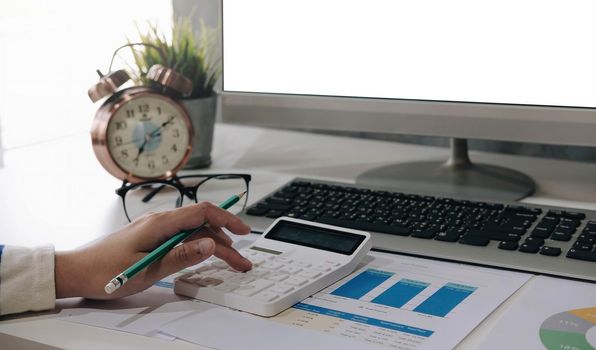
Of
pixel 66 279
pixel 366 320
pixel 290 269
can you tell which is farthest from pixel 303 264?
pixel 66 279

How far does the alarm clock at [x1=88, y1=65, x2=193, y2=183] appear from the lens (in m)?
1.07

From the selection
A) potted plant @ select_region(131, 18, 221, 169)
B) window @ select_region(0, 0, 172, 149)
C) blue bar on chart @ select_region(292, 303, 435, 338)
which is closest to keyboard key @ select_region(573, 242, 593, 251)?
blue bar on chart @ select_region(292, 303, 435, 338)

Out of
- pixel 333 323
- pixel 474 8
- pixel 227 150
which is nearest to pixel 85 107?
pixel 227 150

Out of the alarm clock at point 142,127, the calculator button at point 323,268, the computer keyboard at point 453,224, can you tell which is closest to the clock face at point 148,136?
the alarm clock at point 142,127

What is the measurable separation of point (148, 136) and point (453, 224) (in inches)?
17.6

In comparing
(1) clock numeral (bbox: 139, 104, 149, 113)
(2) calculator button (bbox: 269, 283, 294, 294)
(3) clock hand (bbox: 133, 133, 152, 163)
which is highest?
(1) clock numeral (bbox: 139, 104, 149, 113)

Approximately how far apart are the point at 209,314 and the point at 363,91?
0.43 m

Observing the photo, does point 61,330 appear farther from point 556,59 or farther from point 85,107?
point 85,107

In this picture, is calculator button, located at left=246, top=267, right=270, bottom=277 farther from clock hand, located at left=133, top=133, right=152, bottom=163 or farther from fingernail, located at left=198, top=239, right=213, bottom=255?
clock hand, located at left=133, top=133, right=152, bottom=163

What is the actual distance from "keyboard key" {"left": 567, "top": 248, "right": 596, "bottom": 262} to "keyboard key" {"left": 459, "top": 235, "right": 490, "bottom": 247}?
8 centimetres

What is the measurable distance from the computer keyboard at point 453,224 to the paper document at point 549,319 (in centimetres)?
3

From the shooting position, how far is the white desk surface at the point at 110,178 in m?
0.70

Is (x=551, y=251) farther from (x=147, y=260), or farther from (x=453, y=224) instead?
(x=147, y=260)

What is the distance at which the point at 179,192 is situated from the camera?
1.06m
